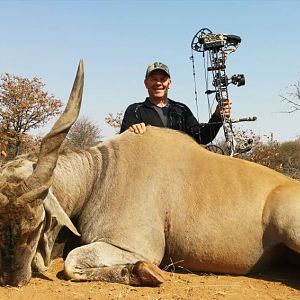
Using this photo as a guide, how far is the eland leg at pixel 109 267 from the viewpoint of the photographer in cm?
357

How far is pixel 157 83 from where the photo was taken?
598cm

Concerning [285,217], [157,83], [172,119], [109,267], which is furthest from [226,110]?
[109,267]

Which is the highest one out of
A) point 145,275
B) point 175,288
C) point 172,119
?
point 172,119

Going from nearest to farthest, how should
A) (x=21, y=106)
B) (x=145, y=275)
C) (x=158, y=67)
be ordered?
(x=145, y=275)
(x=158, y=67)
(x=21, y=106)

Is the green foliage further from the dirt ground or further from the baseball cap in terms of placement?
the dirt ground

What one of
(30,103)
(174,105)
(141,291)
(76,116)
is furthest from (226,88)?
(30,103)

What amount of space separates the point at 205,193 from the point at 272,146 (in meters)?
18.3

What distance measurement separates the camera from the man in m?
5.84

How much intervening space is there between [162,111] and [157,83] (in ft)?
1.17

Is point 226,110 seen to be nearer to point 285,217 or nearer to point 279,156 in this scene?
point 285,217

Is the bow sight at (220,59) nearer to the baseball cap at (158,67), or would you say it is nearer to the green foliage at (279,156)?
the baseball cap at (158,67)

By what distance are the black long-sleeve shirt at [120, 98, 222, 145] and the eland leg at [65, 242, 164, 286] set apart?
2.18m

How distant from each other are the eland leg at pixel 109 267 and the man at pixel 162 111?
224 cm

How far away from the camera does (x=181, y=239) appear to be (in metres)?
4.08
